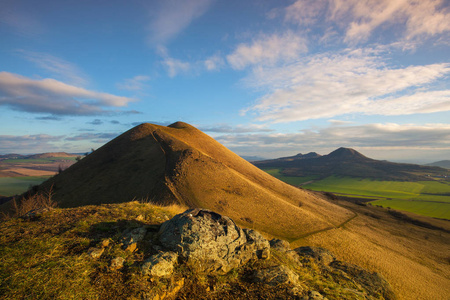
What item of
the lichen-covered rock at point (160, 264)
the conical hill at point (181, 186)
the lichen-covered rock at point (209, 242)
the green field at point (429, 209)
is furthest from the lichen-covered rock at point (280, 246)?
the green field at point (429, 209)

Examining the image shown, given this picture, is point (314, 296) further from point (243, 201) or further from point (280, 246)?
point (243, 201)

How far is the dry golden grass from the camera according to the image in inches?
820

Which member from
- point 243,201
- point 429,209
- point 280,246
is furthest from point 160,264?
point 429,209

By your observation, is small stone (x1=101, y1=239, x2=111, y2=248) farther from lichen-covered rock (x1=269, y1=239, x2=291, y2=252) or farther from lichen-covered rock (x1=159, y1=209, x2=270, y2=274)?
lichen-covered rock (x1=269, y1=239, x2=291, y2=252)

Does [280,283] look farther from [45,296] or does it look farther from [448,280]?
[448,280]

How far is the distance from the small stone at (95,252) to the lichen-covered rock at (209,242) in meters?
2.41

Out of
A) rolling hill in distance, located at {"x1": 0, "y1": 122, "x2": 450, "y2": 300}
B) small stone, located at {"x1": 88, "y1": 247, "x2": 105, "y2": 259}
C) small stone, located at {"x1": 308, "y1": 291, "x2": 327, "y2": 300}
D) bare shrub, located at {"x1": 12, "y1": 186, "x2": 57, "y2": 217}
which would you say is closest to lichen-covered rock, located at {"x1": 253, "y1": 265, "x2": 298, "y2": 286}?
small stone, located at {"x1": 308, "y1": 291, "x2": 327, "y2": 300}

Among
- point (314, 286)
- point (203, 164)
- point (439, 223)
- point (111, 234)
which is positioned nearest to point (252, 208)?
point (203, 164)

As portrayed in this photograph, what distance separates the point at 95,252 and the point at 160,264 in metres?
2.57

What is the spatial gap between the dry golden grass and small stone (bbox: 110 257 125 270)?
20889 mm

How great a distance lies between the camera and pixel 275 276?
29.3ft

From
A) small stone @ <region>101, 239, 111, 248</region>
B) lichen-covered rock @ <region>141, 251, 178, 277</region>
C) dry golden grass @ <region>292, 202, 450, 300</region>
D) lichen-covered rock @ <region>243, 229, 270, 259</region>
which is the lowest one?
dry golden grass @ <region>292, 202, 450, 300</region>

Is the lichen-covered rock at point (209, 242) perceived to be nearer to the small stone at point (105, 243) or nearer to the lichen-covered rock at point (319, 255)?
the small stone at point (105, 243)

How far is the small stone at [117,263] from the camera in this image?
7.44 m
